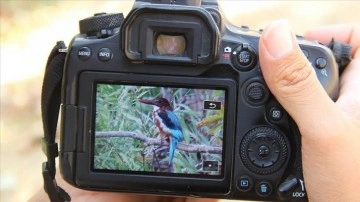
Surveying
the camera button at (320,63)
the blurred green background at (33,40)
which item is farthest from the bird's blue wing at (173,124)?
the blurred green background at (33,40)

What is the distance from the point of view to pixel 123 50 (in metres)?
1.22

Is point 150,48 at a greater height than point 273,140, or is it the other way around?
point 150,48

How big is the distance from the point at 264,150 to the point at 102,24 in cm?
32

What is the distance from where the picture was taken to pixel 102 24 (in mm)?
1252

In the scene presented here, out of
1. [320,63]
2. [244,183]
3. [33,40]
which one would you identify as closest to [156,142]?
[244,183]

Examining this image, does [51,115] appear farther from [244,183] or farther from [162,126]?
[244,183]

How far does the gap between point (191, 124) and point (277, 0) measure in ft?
5.68

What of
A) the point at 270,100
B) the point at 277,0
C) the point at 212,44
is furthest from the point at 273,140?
the point at 277,0

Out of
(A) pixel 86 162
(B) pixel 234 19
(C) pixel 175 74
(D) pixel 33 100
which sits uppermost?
(C) pixel 175 74

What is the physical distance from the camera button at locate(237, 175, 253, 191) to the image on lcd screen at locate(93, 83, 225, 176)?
4 cm

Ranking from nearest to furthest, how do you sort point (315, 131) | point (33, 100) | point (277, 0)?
1. point (315, 131)
2. point (33, 100)
3. point (277, 0)

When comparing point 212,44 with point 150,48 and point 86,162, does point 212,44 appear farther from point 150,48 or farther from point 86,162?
point 86,162

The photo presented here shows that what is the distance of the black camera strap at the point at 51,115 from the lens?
129 centimetres

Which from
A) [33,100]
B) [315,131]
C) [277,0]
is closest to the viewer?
[315,131]
